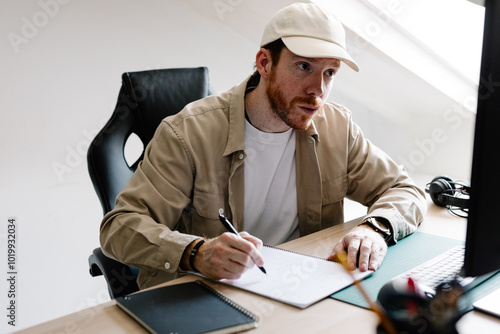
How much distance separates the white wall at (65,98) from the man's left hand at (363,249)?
1.27 meters

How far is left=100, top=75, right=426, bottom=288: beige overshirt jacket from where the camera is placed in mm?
1173

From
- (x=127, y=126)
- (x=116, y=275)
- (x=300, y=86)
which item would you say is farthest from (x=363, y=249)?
(x=127, y=126)

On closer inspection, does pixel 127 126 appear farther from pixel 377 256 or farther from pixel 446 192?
pixel 446 192

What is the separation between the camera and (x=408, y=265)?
1085mm

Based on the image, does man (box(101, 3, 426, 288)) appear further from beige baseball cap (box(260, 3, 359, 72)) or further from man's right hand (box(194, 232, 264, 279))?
man's right hand (box(194, 232, 264, 279))

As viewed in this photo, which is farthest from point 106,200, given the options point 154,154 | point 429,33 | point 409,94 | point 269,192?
point 409,94

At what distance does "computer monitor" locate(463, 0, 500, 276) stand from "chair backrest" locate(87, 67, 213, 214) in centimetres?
98

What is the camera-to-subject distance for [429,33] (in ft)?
8.17

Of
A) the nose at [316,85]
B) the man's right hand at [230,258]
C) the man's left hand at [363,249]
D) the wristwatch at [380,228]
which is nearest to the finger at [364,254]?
the man's left hand at [363,249]

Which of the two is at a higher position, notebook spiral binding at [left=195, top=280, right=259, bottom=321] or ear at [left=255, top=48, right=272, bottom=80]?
ear at [left=255, top=48, right=272, bottom=80]

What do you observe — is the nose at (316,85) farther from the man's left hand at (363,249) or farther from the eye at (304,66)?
the man's left hand at (363,249)

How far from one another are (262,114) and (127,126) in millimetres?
407

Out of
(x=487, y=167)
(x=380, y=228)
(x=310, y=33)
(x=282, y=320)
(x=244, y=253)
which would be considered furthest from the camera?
(x=310, y=33)

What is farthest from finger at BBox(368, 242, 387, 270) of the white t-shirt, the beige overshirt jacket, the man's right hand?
the white t-shirt
